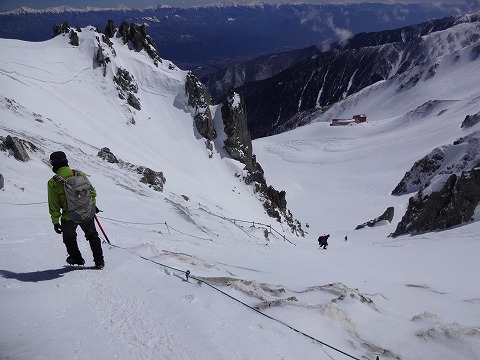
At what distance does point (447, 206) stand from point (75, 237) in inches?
976

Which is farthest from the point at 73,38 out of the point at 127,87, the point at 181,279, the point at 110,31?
the point at 181,279

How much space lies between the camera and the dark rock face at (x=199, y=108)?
53875 mm

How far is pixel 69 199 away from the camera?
621 centimetres

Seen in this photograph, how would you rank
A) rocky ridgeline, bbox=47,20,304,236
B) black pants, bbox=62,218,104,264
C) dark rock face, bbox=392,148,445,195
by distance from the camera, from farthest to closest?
1. dark rock face, bbox=392,148,445,195
2. rocky ridgeline, bbox=47,20,304,236
3. black pants, bbox=62,218,104,264

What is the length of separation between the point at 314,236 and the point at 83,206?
3705 cm

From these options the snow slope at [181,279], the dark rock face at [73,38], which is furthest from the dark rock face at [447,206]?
the dark rock face at [73,38]

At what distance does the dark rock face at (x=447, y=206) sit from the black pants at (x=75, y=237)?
23.7 metres

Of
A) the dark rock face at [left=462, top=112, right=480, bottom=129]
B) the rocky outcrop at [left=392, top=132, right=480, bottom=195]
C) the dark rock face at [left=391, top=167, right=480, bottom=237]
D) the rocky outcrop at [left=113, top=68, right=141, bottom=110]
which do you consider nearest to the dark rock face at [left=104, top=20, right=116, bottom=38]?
the rocky outcrop at [left=113, top=68, right=141, bottom=110]

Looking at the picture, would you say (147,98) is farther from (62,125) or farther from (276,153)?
(276,153)

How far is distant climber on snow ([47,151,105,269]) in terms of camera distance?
6148 mm

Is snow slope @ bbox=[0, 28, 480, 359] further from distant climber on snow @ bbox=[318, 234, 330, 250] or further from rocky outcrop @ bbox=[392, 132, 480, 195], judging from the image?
rocky outcrop @ bbox=[392, 132, 480, 195]

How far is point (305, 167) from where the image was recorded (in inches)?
3132

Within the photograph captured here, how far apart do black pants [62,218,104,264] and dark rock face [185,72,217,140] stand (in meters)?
47.5

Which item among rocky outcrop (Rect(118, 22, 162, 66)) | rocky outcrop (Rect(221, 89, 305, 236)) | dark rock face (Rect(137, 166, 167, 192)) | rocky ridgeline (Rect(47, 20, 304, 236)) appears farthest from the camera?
rocky outcrop (Rect(118, 22, 162, 66))
